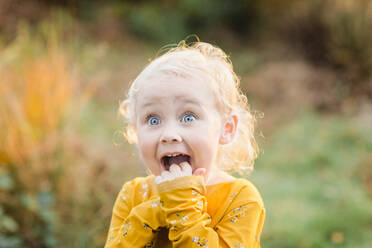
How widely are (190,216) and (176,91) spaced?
480 millimetres

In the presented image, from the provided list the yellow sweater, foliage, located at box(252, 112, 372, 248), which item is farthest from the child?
foliage, located at box(252, 112, 372, 248)

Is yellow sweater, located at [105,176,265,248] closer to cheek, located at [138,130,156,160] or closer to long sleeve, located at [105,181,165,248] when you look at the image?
long sleeve, located at [105,181,165,248]

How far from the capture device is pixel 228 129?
1.88m

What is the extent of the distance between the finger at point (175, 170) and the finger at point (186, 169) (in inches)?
0.7

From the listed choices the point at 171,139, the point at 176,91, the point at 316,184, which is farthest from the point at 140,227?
the point at 316,184

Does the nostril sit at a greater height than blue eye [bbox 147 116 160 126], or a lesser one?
lesser

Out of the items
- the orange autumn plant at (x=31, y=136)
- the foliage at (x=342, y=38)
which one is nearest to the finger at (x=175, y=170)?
the orange autumn plant at (x=31, y=136)

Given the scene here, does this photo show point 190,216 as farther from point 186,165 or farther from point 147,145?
point 147,145

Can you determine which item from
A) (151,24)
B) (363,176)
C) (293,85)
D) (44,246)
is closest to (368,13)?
(293,85)

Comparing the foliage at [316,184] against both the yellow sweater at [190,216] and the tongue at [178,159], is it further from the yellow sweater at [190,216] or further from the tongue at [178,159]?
the tongue at [178,159]

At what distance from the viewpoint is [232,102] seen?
6.20 ft

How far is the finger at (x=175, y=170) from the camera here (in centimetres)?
164

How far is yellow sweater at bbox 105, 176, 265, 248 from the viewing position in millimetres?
1575

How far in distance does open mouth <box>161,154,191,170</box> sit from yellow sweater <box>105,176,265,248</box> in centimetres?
10
